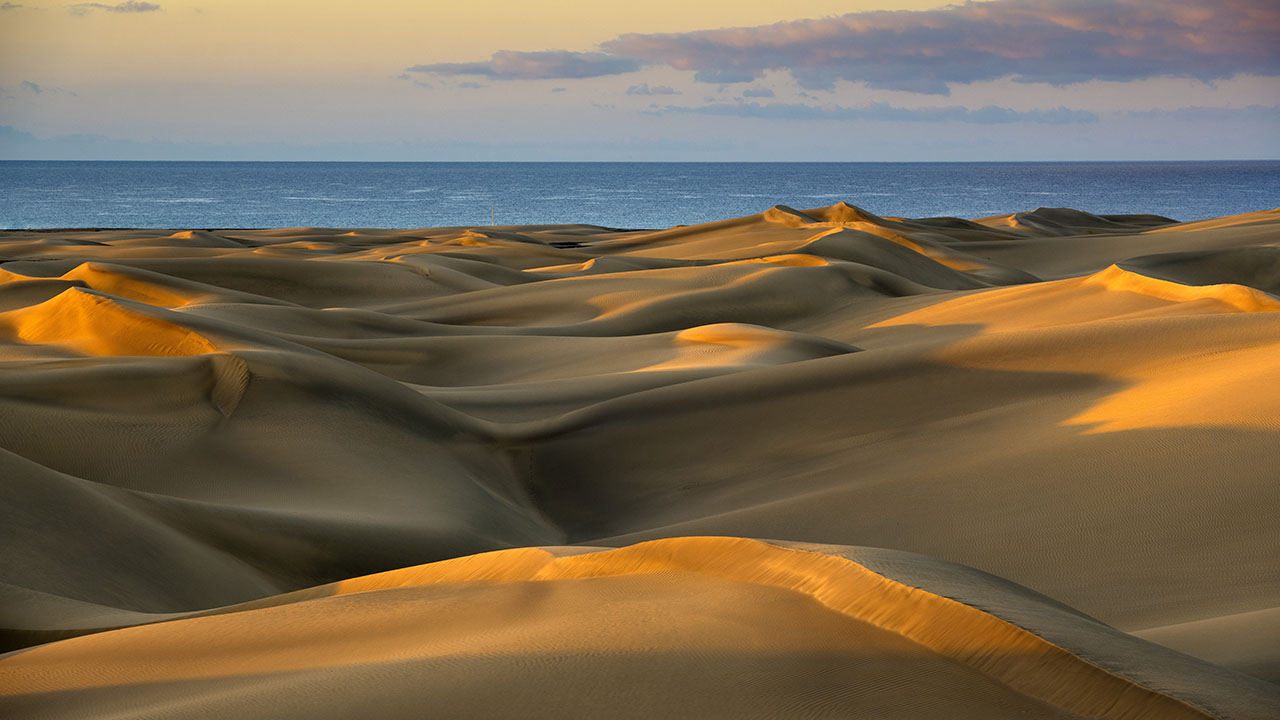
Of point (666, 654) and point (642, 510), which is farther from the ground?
point (666, 654)

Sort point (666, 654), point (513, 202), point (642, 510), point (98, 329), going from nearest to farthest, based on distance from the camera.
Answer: point (666, 654)
point (642, 510)
point (98, 329)
point (513, 202)

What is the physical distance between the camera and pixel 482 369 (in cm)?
1046

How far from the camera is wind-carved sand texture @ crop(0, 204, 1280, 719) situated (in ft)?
7.16

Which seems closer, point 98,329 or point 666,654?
point 666,654

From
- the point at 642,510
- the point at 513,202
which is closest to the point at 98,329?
the point at 642,510

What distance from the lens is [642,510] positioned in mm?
6688

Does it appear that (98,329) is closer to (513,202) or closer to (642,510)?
(642,510)

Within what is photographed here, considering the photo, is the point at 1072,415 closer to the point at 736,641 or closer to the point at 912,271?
the point at 736,641

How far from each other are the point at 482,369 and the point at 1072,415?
568cm

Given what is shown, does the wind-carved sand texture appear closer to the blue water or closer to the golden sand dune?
the golden sand dune

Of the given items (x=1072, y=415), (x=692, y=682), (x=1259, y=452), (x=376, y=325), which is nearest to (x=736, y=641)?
(x=692, y=682)

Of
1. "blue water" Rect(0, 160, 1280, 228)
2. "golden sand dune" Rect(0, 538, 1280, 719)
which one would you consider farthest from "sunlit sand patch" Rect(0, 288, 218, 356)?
"blue water" Rect(0, 160, 1280, 228)

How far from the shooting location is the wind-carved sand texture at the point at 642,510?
7.16ft

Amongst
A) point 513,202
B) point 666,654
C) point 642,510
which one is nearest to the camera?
point 666,654
